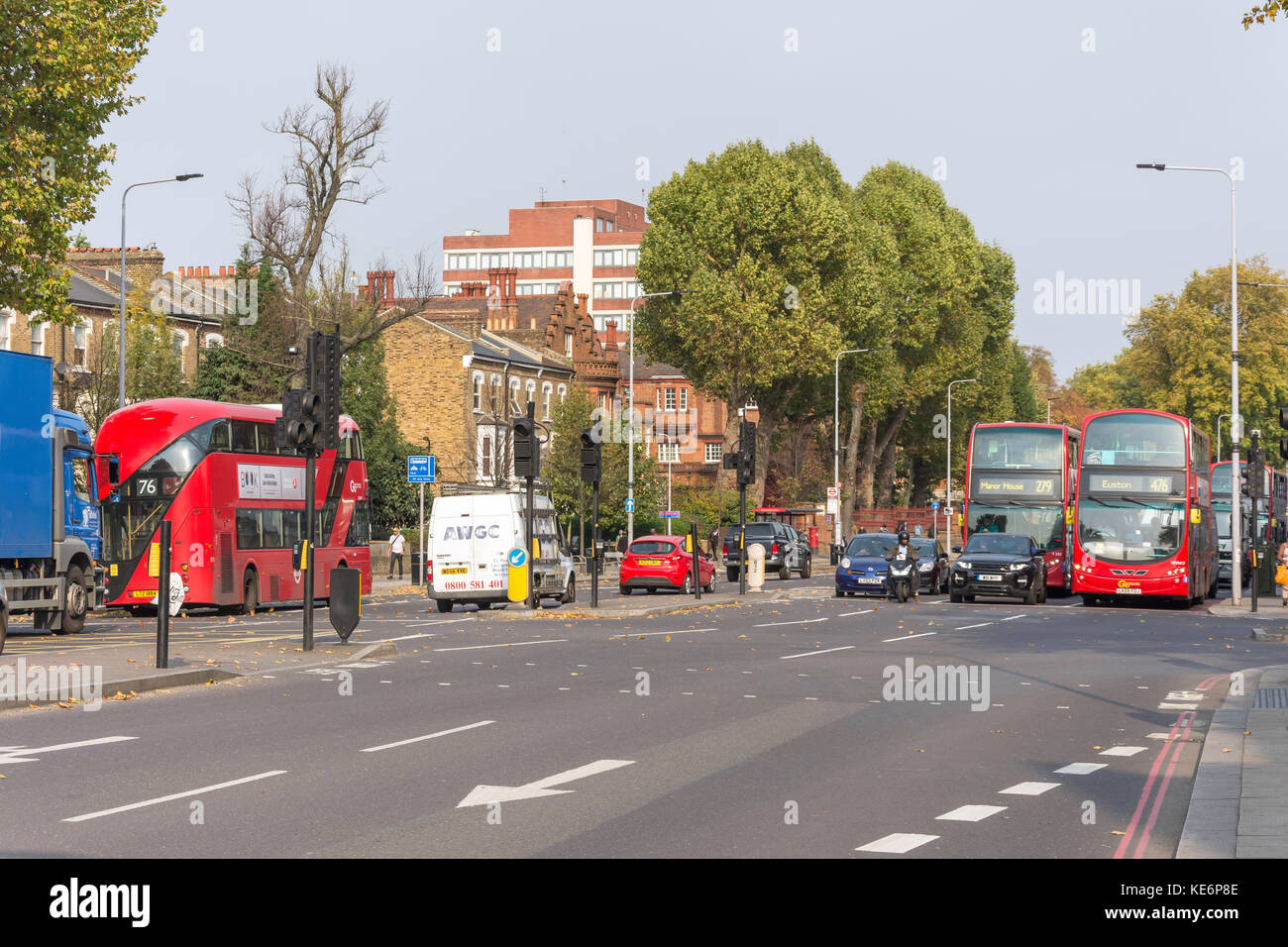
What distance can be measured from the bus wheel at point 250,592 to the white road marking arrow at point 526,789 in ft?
80.2

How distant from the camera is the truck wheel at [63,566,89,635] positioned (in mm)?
27152

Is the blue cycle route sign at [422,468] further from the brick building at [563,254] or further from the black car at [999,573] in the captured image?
the brick building at [563,254]

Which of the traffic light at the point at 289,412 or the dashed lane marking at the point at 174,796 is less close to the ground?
the traffic light at the point at 289,412

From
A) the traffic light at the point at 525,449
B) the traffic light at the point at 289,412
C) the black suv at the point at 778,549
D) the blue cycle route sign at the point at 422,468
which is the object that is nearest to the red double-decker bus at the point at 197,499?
the traffic light at the point at 525,449

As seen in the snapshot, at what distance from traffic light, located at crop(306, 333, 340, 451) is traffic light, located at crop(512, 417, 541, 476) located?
942 centimetres

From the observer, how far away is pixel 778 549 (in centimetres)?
6134

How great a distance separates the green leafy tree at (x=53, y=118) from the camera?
27.9m

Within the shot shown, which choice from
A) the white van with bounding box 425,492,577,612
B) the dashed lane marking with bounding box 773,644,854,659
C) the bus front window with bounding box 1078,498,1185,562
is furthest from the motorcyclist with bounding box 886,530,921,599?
the dashed lane marking with bounding box 773,644,854,659

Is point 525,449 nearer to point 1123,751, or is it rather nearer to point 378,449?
point 1123,751

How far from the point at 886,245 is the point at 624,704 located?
60315 millimetres

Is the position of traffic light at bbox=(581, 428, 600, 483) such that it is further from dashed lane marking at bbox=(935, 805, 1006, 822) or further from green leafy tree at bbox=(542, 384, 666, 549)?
green leafy tree at bbox=(542, 384, 666, 549)

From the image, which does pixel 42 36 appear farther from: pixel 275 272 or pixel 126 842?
pixel 275 272

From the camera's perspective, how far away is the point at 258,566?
1391 inches
